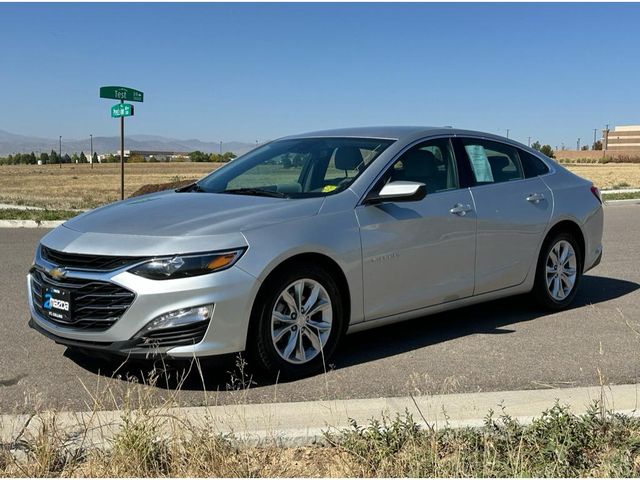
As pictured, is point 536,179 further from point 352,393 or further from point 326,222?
point 352,393

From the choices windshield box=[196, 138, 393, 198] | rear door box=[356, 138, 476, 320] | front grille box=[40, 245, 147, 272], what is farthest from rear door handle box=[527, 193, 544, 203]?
front grille box=[40, 245, 147, 272]

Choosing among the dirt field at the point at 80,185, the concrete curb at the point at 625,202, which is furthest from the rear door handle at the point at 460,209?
the concrete curb at the point at 625,202

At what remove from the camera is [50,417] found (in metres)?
3.50

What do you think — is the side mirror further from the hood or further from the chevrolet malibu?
the hood

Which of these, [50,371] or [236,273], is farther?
[50,371]

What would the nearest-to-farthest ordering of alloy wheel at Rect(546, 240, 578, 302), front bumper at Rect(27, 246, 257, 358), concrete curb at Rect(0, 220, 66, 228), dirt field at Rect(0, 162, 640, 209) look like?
front bumper at Rect(27, 246, 257, 358) < alloy wheel at Rect(546, 240, 578, 302) < concrete curb at Rect(0, 220, 66, 228) < dirt field at Rect(0, 162, 640, 209)

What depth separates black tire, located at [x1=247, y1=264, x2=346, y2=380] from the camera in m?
4.53

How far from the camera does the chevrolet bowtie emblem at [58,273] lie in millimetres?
4559

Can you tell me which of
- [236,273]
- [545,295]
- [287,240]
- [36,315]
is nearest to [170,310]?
[236,273]

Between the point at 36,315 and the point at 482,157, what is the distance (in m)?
3.74

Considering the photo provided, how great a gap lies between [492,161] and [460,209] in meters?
0.86

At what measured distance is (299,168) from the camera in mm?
5832

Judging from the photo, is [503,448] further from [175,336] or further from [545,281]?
[545,281]

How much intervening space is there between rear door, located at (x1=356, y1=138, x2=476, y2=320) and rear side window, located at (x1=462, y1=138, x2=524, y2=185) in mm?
256
